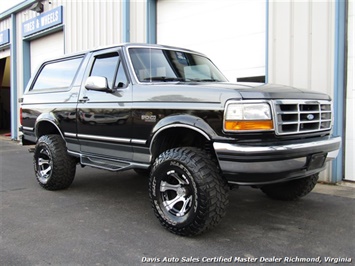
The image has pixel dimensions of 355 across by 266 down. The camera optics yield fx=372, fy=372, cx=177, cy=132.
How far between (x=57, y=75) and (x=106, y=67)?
1.30 meters

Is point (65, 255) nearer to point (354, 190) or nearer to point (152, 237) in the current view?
point (152, 237)

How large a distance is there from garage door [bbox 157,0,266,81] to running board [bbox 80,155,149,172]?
3853 millimetres

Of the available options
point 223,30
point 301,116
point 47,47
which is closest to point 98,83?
point 301,116

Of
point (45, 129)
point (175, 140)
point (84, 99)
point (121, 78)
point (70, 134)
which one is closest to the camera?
point (175, 140)

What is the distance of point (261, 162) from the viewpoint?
321cm

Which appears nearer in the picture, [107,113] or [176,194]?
[176,194]

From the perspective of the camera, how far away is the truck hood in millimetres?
3332

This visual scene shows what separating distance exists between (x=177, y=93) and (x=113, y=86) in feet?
3.61

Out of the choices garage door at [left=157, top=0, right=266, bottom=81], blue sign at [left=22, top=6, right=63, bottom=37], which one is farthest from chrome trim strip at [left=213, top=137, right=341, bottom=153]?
blue sign at [left=22, top=6, right=63, bottom=37]

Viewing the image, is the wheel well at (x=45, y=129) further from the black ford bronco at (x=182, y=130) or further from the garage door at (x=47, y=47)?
the garage door at (x=47, y=47)

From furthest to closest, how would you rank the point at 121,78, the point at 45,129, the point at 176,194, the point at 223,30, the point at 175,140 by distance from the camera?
the point at 223,30, the point at 45,129, the point at 121,78, the point at 175,140, the point at 176,194

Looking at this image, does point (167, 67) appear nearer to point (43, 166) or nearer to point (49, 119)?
point (49, 119)

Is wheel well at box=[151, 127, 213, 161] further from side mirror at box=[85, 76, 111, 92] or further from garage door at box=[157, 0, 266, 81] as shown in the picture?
garage door at box=[157, 0, 266, 81]

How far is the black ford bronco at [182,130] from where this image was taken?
329 centimetres
